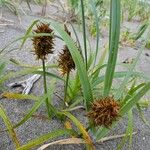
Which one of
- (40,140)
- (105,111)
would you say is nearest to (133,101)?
(105,111)

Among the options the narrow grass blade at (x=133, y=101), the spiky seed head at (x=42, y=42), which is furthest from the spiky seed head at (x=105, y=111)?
the spiky seed head at (x=42, y=42)

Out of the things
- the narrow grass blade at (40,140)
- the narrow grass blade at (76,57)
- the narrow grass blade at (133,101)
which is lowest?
Result: the narrow grass blade at (40,140)

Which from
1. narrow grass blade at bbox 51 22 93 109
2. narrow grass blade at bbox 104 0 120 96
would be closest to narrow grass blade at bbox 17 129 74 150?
narrow grass blade at bbox 51 22 93 109

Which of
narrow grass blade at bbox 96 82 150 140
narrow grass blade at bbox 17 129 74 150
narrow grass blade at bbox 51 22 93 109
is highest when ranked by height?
narrow grass blade at bbox 51 22 93 109

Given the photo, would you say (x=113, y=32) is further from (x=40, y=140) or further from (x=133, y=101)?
(x=40, y=140)

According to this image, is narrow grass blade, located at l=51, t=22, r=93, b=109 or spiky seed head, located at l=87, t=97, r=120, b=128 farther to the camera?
narrow grass blade, located at l=51, t=22, r=93, b=109

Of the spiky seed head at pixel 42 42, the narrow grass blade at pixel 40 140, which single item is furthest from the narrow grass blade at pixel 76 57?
the narrow grass blade at pixel 40 140

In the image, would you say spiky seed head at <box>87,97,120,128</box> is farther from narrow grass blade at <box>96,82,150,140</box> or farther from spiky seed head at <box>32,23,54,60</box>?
spiky seed head at <box>32,23,54,60</box>

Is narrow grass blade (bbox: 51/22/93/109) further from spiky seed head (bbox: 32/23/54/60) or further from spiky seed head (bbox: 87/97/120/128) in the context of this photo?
spiky seed head (bbox: 87/97/120/128)

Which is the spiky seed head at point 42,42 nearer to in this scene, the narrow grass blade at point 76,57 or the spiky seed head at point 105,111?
the narrow grass blade at point 76,57

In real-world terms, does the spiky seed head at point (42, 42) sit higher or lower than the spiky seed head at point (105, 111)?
higher

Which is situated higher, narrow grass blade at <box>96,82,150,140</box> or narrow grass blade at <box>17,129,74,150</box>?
narrow grass blade at <box>96,82,150,140</box>

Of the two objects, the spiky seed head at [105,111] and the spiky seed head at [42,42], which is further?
the spiky seed head at [42,42]
